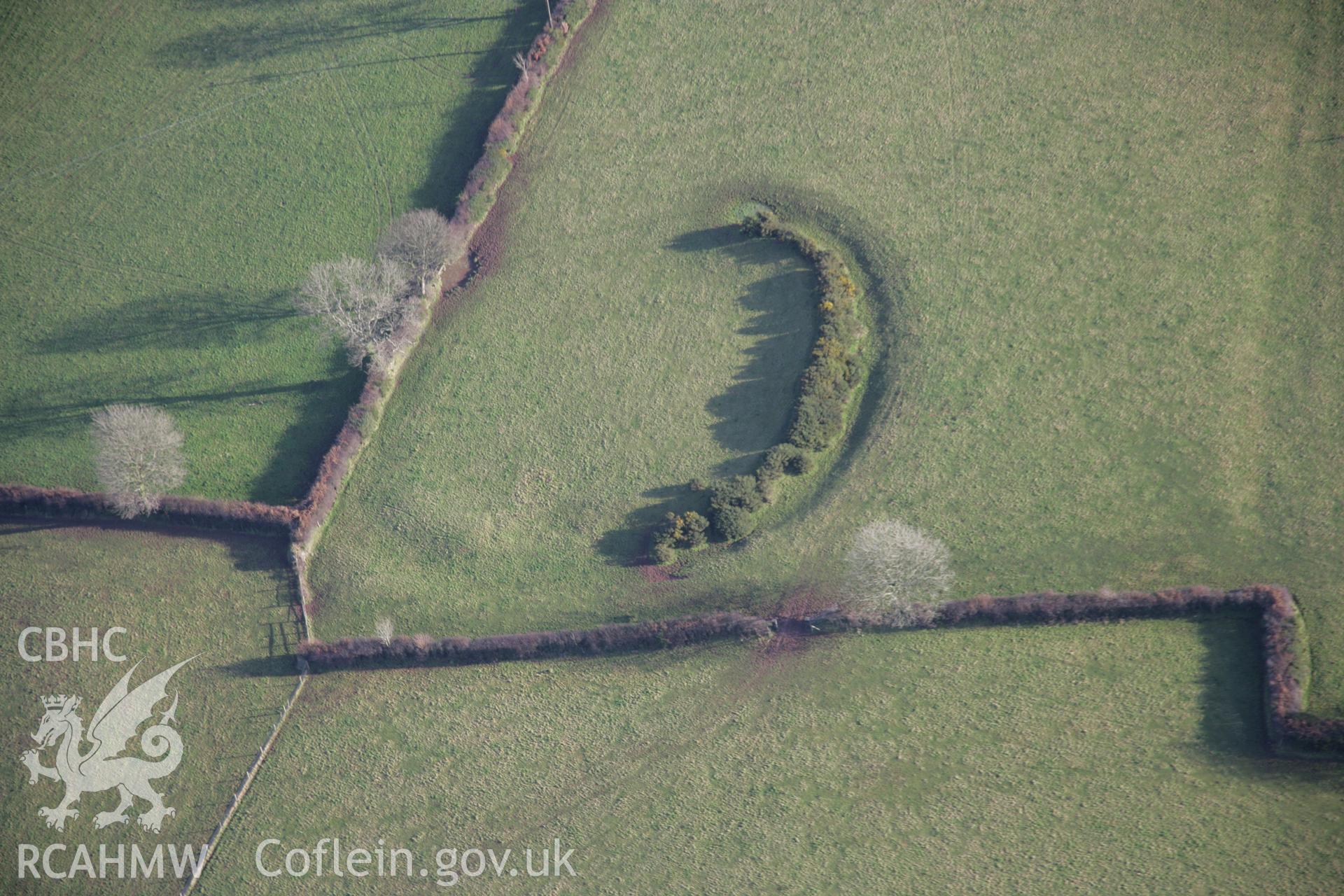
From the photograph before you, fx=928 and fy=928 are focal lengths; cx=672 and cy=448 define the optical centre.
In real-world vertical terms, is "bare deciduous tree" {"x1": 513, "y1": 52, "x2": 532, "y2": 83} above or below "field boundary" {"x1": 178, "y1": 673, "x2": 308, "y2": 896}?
above

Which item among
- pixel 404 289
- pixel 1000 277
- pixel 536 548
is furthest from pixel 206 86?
pixel 1000 277

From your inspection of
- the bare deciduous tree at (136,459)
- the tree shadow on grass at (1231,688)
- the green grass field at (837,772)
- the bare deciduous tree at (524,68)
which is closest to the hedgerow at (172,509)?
the bare deciduous tree at (136,459)

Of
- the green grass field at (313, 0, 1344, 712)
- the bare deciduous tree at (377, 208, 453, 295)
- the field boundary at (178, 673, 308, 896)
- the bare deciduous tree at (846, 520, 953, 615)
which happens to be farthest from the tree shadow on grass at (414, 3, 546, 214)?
the bare deciduous tree at (846, 520, 953, 615)

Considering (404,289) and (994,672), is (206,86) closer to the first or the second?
(404,289)

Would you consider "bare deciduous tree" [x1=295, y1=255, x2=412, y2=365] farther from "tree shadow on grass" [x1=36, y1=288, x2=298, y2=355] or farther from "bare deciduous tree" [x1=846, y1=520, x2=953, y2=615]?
"bare deciduous tree" [x1=846, y1=520, x2=953, y2=615]

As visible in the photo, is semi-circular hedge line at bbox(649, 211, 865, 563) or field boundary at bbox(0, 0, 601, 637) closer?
semi-circular hedge line at bbox(649, 211, 865, 563)

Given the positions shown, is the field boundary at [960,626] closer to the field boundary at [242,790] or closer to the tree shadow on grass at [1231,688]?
the tree shadow on grass at [1231,688]
